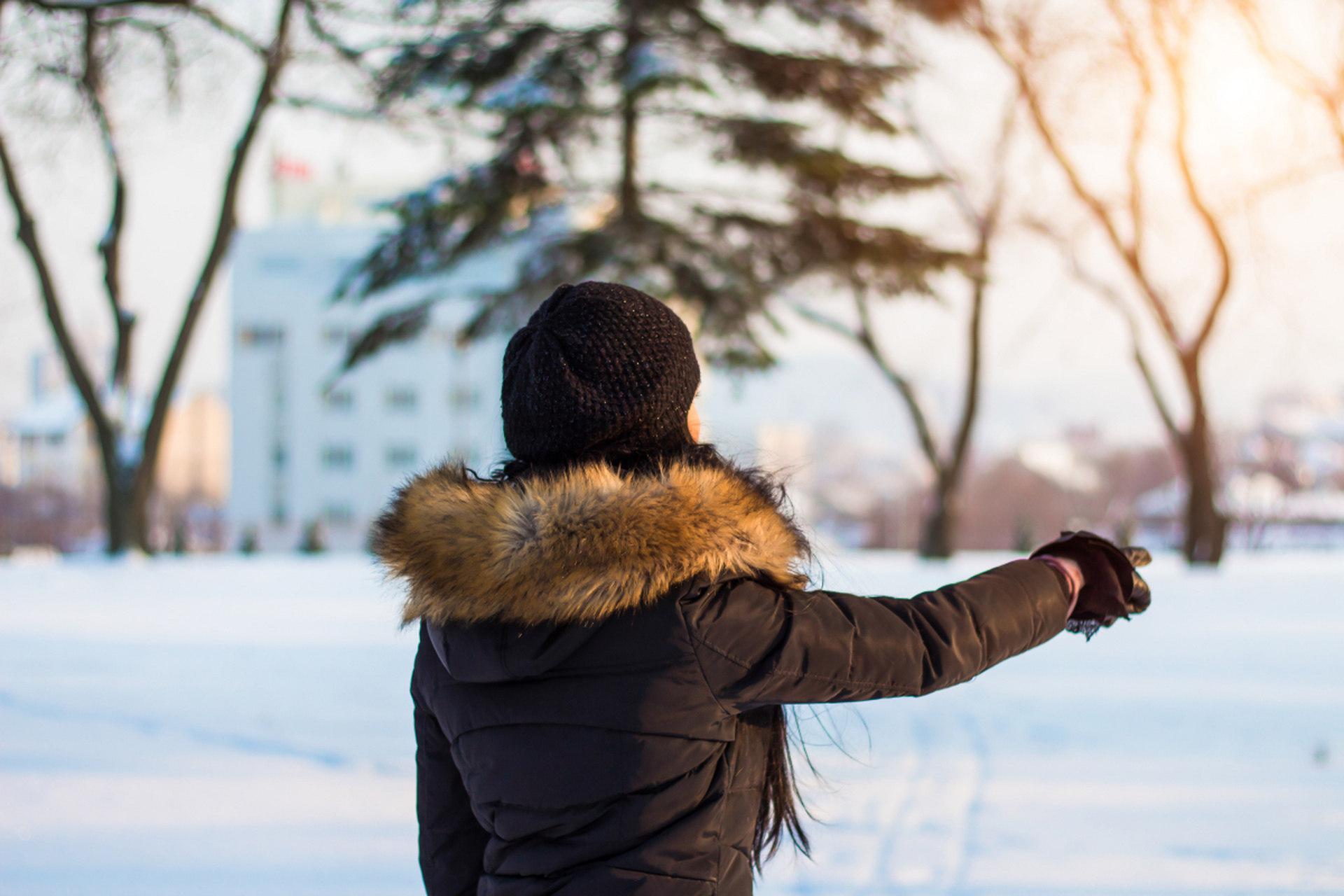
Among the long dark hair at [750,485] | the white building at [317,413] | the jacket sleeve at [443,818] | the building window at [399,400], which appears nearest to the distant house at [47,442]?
the white building at [317,413]

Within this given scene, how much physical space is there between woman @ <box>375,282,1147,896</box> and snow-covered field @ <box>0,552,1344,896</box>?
1.24 ft

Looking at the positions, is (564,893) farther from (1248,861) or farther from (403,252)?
(403,252)

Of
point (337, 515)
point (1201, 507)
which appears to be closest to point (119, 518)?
point (1201, 507)

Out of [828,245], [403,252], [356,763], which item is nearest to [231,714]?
[356,763]

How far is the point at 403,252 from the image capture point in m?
11.7

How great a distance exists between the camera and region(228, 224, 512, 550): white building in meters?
61.0

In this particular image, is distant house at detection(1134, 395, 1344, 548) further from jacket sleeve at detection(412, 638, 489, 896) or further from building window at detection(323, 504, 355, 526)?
building window at detection(323, 504, 355, 526)

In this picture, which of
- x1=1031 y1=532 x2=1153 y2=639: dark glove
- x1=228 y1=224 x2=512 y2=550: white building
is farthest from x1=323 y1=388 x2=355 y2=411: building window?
x1=1031 y1=532 x2=1153 y2=639: dark glove

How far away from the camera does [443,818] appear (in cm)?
159

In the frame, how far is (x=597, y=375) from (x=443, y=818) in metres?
0.75

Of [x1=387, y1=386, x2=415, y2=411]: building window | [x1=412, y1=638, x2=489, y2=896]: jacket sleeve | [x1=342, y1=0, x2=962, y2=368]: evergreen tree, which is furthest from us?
[x1=387, y1=386, x2=415, y2=411]: building window

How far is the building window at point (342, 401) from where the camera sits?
60.8m

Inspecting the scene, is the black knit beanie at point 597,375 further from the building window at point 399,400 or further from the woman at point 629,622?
the building window at point 399,400

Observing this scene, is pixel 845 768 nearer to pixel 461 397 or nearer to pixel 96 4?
pixel 96 4
